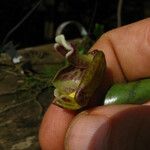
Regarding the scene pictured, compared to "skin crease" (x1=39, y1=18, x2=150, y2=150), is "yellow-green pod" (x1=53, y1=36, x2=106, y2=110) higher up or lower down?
higher up

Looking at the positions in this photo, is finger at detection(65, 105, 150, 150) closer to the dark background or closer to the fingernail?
the fingernail

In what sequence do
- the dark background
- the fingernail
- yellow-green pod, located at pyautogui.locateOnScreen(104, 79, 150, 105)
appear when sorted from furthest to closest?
1. the dark background
2. yellow-green pod, located at pyautogui.locateOnScreen(104, 79, 150, 105)
3. the fingernail

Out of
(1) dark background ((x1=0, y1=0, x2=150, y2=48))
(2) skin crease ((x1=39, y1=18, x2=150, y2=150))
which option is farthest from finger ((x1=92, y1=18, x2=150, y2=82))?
(1) dark background ((x1=0, y1=0, x2=150, y2=48))

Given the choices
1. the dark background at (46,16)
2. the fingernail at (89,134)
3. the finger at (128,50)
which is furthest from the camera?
the dark background at (46,16)

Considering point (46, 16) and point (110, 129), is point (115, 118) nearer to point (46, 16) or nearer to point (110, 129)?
point (110, 129)

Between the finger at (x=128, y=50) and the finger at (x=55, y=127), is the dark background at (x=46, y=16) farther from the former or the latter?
the finger at (x=55, y=127)

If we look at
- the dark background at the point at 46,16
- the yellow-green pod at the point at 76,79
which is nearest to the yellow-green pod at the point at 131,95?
the yellow-green pod at the point at 76,79

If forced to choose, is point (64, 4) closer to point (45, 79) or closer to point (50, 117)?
point (45, 79)
